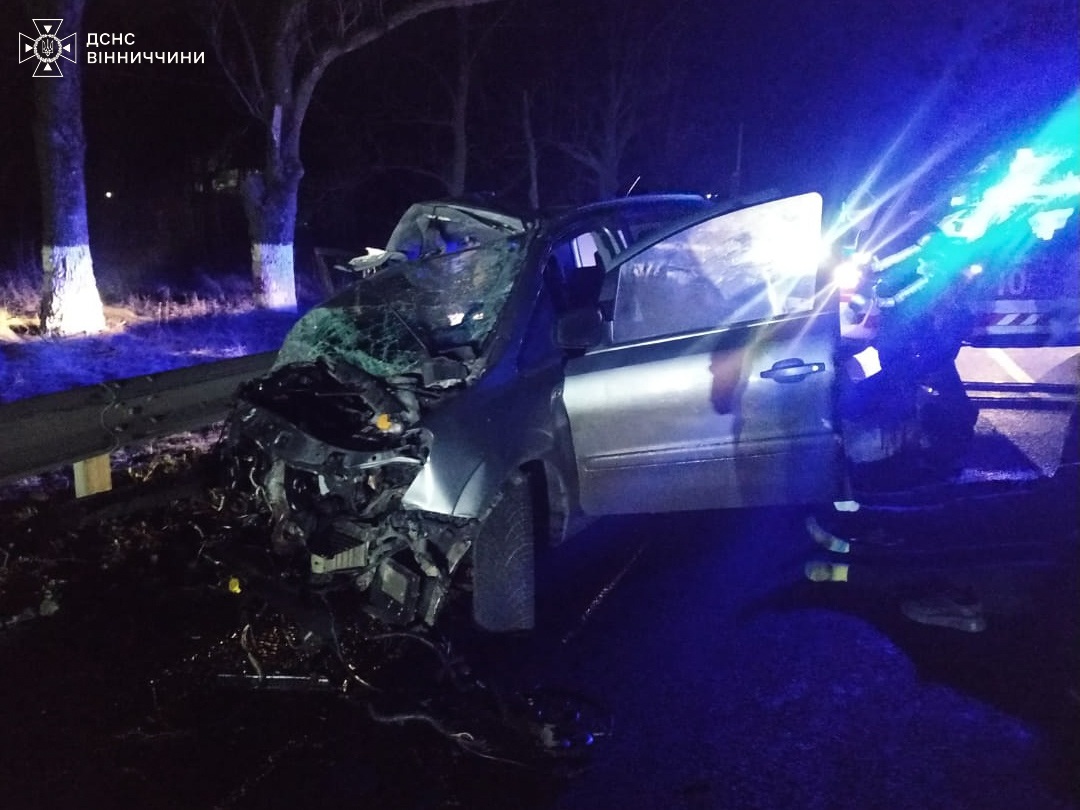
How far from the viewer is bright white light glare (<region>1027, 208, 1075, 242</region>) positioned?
541cm

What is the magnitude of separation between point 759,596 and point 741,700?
875mm

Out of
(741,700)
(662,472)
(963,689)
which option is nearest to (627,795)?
(741,700)

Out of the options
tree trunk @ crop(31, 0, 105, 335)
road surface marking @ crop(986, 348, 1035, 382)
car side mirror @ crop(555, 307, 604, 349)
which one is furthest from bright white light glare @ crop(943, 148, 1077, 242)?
tree trunk @ crop(31, 0, 105, 335)

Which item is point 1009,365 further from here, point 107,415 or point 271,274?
point 271,274

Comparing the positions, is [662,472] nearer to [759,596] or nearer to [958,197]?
[759,596]

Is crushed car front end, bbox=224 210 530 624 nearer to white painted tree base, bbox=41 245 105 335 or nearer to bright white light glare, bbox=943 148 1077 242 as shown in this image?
bright white light glare, bbox=943 148 1077 242

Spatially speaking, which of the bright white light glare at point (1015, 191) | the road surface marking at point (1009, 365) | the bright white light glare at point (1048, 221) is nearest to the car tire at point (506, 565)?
the bright white light glare at point (1015, 191)

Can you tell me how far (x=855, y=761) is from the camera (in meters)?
2.78

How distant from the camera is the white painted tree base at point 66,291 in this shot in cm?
945

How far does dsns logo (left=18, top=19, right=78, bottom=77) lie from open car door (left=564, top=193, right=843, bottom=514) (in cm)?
815

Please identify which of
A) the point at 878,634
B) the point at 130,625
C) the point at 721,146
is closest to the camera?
the point at 878,634

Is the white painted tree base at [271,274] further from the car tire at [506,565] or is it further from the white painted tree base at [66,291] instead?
the car tire at [506,565]

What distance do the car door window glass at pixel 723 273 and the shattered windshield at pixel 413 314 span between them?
0.65 m

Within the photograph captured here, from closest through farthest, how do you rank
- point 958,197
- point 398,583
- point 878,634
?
point 398,583 < point 878,634 < point 958,197
